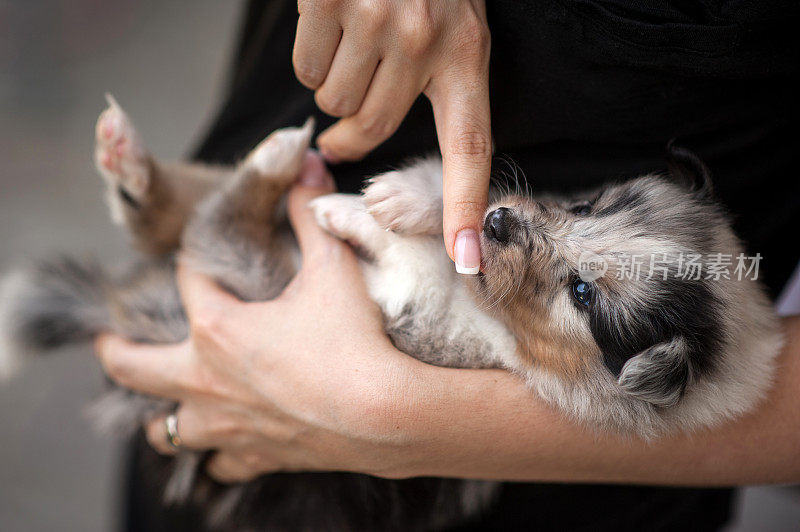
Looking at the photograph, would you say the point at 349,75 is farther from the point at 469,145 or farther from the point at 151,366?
the point at 151,366

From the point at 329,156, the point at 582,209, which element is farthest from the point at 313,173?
the point at 582,209

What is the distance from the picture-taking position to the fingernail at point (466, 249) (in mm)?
1273

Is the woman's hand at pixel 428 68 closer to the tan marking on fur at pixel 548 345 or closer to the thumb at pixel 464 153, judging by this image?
the thumb at pixel 464 153

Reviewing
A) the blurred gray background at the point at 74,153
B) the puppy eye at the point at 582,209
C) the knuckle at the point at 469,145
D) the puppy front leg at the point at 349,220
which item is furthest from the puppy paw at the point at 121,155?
the blurred gray background at the point at 74,153

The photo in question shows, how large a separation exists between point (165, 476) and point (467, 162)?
1.58m

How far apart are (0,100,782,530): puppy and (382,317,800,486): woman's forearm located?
0.06 m

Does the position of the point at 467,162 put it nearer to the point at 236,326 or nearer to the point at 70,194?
the point at 236,326

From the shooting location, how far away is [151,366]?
5.53 feet

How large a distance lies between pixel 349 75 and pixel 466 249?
478mm

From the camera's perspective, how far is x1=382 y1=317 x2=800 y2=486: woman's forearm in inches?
53.1

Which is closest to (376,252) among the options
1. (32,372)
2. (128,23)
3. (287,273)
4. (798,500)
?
(287,273)

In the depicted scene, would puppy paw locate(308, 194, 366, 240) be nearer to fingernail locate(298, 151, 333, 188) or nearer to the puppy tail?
fingernail locate(298, 151, 333, 188)

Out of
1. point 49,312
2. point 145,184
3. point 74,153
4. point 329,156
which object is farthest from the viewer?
point 74,153

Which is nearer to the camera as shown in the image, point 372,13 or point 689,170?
point 372,13
